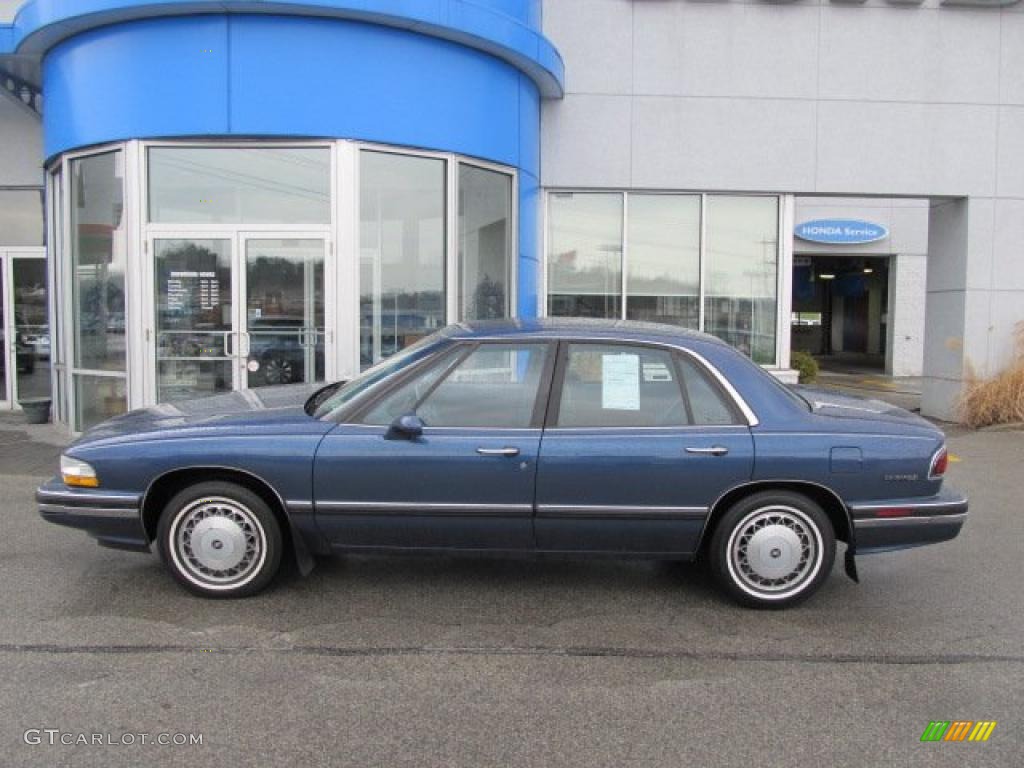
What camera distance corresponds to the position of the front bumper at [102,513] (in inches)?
177

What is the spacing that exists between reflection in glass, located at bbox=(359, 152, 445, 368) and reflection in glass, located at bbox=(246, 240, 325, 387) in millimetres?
447

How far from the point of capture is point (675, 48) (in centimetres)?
1098

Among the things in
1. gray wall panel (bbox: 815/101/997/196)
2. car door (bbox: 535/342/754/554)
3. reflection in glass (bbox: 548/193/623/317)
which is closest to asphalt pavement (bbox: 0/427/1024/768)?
car door (bbox: 535/342/754/554)

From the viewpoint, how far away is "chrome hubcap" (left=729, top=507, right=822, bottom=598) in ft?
14.9

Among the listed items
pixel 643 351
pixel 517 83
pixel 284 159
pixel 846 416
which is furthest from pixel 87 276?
pixel 846 416

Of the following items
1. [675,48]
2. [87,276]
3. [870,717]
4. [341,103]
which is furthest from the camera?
[675,48]

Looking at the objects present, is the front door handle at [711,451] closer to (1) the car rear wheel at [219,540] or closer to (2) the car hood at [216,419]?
(2) the car hood at [216,419]

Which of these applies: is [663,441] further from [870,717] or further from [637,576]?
[870,717]

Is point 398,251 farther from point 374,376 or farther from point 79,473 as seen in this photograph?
point 79,473

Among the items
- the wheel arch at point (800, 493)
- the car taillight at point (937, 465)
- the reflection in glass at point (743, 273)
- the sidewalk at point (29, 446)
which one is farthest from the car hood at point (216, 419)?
the reflection in glass at point (743, 273)

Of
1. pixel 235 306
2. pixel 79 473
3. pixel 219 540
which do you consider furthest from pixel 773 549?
pixel 235 306

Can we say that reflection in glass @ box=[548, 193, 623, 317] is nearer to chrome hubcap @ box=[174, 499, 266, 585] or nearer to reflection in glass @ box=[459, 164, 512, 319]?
reflection in glass @ box=[459, 164, 512, 319]

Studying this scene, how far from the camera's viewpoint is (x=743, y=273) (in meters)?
11.6

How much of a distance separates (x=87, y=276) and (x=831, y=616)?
27.1ft
